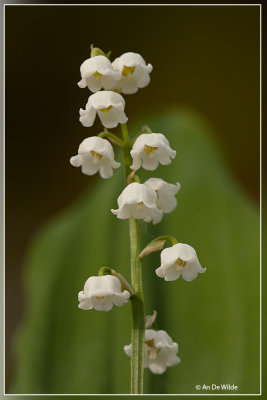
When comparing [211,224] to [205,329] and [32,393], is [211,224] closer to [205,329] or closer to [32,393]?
[205,329]

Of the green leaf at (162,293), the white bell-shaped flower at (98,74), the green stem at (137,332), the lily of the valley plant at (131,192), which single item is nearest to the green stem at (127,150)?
the lily of the valley plant at (131,192)

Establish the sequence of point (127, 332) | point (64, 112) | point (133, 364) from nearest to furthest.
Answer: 1. point (133, 364)
2. point (127, 332)
3. point (64, 112)

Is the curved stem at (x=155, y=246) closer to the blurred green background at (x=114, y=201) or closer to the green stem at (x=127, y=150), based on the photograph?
the green stem at (x=127, y=150)

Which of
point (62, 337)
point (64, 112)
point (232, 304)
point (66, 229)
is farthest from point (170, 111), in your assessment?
point (62, 337)

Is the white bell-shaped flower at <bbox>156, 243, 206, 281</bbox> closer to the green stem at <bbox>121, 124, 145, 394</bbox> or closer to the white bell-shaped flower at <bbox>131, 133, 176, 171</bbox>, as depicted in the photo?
the green stem at <bbox>121, 124, 145, 394</bbox>

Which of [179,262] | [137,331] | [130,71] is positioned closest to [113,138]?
[130,71]

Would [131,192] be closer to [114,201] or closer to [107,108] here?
[107,108]
